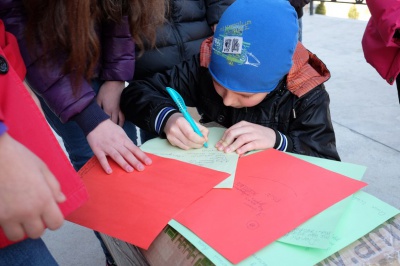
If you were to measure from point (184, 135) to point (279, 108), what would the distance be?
0.28 meters

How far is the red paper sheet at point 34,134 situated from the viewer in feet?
1.87

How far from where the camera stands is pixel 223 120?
113cm

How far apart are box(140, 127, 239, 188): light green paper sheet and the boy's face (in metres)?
0.08

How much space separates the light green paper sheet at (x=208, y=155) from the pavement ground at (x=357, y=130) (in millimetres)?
778

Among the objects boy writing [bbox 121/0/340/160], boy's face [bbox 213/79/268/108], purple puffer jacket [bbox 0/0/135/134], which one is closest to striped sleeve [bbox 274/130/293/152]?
boy writing [bbox 121/0/340/160]

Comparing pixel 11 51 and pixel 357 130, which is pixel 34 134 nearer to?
pixel 11 51

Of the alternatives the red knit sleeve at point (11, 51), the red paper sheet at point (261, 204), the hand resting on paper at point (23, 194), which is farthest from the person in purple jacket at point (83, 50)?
the hand resting on paper at point (23, 194)

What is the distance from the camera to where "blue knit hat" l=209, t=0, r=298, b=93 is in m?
0.88

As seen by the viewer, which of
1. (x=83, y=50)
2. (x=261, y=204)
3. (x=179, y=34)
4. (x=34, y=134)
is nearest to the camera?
(x=34, y=134)

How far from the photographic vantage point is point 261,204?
27.3 inches

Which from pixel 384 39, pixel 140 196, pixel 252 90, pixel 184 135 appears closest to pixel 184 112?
pixel 184 135

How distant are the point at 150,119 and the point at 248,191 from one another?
38 centimetres

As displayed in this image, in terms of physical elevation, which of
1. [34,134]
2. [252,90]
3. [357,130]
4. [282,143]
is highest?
[34,134]

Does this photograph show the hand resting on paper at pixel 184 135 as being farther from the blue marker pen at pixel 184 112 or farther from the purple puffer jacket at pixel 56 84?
the purple puffer jacket at pixel 56 84
